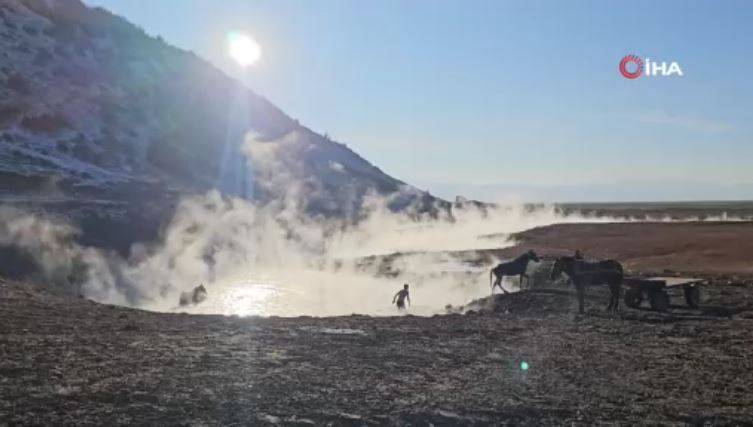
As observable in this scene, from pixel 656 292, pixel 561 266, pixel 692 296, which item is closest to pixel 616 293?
pixel 656 292

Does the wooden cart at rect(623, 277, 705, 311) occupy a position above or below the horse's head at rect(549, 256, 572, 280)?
below

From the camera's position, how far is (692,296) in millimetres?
18547

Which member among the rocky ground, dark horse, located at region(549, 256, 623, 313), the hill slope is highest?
the hill slope

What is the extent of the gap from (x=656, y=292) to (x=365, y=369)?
1042cm

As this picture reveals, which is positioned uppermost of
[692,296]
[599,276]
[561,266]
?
[561,266]

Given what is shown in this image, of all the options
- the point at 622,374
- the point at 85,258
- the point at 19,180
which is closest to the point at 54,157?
the point at 19,180

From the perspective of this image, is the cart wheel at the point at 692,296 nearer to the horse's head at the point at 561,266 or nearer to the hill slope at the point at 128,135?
the horse's head at the point at 561,266

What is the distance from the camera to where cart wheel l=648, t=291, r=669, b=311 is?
17969 mm

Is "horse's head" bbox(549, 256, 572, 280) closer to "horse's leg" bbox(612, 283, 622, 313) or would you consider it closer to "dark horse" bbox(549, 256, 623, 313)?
"dark horse" bbox(549, 256, 623, 313)

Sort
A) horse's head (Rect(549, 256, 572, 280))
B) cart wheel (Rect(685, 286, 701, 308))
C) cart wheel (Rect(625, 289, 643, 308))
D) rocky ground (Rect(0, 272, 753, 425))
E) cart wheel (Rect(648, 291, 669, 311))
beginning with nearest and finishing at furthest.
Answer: rocky ground (Rect(0, 272, 753, 425))
cart wheel (Rect(648, 291, 669, 311))
cart wheel (Rect(685, 286, 701, 308))
cart wheel (Rect(625, 289, 643, 308))
horse's head (Rect(549, 256, 572, 280))

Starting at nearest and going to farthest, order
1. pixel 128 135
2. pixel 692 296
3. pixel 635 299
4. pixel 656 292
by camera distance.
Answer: pixel 656 292, pixel 692 296, pixel 635 299, pixel 128 135

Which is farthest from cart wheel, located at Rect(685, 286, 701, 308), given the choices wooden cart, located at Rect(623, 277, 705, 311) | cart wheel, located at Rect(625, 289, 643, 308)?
cart wheel, located at Rect(625, 289, 643, 308)

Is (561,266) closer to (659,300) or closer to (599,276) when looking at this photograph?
(599,276)

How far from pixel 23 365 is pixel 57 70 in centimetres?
5116
